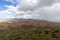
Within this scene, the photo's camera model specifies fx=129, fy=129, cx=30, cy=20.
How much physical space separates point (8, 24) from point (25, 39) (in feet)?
184

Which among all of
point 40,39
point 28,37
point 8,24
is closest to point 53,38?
point 40,39

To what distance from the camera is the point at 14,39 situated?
33.9m

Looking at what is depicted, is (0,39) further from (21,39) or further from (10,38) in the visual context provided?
(21,39)

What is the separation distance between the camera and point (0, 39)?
33.1 m

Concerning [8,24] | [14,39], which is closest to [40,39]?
[14,39]

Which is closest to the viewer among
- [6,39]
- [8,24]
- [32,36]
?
[6,39]

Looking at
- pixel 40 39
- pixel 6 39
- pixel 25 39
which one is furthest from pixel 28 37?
pixel 6 39

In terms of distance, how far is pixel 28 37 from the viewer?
3497 cm

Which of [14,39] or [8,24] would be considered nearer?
[14,39]

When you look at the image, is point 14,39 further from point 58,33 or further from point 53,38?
point 58,33

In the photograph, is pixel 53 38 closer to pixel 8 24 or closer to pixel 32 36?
pixel 32 36

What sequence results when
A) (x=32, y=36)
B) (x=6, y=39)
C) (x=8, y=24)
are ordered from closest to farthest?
(x=6, y=39) < (x=32, y=36) < (x=8, y=24)

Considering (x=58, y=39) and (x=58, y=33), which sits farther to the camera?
(x=58, y=33)

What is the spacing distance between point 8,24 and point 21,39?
186 feet
